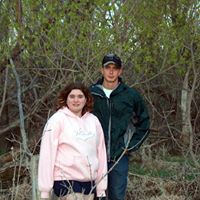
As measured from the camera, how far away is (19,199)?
638cm

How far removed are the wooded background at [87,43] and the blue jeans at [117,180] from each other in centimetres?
176

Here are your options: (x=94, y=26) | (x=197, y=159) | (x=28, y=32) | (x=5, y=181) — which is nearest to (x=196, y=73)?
(x=197, y=159)

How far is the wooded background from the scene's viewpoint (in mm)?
6969

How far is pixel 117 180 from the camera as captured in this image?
4.73 m

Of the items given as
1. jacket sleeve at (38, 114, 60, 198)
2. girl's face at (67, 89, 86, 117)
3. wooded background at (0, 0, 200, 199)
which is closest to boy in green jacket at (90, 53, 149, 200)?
girl's face at (67, 89, 86, 117)

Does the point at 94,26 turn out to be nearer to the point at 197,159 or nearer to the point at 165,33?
the point at 165,33

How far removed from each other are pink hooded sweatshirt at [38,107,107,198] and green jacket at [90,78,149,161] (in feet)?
1.34

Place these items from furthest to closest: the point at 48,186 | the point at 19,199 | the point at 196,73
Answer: the point at 196,73 < the point at 19,199 < the point at 48,186

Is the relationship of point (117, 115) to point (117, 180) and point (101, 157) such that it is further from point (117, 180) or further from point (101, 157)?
point (117, 180)

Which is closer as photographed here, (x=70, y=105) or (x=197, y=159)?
(x=70, y=105)

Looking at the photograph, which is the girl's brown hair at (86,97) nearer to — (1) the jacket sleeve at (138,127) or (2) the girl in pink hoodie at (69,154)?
(2) the girl in pink hoodie at (69,154)

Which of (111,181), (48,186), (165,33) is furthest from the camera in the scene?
(165,33)

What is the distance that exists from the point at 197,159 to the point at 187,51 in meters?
1.63

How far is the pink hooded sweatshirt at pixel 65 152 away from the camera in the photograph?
13.7 ft
